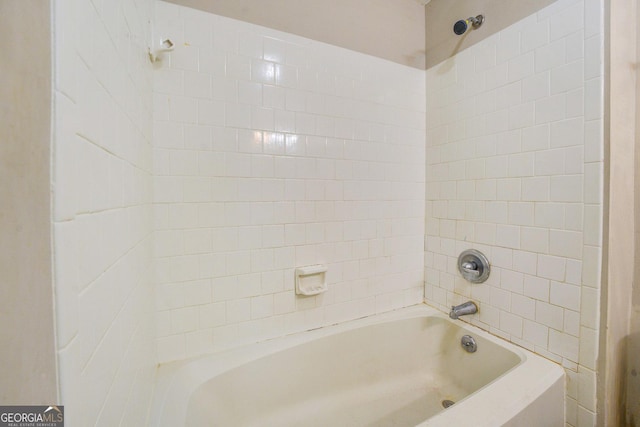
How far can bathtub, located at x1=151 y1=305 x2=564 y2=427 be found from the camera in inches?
31.8

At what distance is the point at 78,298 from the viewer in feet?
1.00

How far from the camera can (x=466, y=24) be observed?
46.3 inches

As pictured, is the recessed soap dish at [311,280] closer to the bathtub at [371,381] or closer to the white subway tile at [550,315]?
the bathtub at [371,381]

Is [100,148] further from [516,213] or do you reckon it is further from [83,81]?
[516,213]

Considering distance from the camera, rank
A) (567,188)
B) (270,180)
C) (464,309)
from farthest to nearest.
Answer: (464,309) → (270,180) → (567,188)

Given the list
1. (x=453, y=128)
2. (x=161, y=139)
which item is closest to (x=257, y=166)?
(x=161, y=139)

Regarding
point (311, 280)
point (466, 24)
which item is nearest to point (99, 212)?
point (311, 280)

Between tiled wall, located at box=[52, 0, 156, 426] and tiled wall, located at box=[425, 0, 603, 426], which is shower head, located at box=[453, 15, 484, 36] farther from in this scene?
tiled wall, located at box=[52, 0, 156, 426]

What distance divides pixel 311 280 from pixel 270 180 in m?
0.55

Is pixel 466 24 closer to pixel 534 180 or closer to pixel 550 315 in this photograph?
pixel 534 180

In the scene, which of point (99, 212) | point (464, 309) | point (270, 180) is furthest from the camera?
point (464, 309)

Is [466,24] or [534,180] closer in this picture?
[534,180]

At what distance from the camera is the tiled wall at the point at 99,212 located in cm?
27

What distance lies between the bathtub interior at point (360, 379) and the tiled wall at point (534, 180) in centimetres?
20
